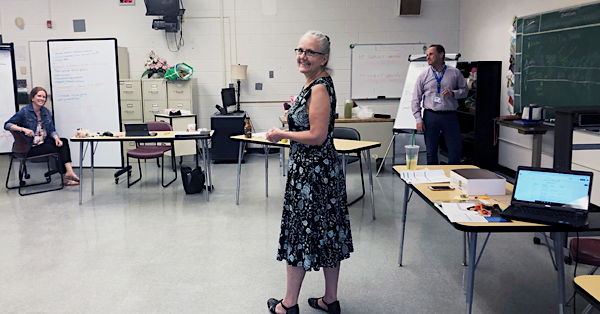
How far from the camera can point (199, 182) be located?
532cm

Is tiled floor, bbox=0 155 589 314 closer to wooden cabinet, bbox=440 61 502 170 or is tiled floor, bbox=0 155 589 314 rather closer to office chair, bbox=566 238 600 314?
office chair, bbox=566 238 600 314

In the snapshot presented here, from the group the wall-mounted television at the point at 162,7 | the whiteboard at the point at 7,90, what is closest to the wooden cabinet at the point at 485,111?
the wall-mounted television at the point at 162,7

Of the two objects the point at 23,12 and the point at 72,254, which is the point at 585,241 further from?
the point at 23,12

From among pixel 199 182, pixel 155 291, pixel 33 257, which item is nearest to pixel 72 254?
pixel 33 257

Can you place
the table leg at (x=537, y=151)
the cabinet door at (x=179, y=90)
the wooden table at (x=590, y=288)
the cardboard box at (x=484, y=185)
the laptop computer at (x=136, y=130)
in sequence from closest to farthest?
the wooden table at (x=590, y=288)
the cardboard box at (x=484, y=185)
the table leg at (x=537, y=151)
the laptop computer at (x=136, y=130)
the cabinet door at (x=179, y=90)

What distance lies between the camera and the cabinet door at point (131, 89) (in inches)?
282

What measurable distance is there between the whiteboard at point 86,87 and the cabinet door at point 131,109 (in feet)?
4.21

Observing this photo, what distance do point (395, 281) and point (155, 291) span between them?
58.8 inches

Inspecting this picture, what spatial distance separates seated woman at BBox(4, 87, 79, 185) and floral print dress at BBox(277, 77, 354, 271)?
4.24 metres

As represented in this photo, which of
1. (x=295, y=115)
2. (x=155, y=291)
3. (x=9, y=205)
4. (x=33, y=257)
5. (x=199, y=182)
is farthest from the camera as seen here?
(x=199, y=182)

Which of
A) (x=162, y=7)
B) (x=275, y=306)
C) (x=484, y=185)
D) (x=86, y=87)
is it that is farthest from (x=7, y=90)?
(x=484, y=185)

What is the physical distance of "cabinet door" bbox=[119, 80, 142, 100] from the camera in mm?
7152

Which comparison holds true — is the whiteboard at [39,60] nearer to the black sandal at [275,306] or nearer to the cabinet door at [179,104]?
the cabinet door at [179,104]

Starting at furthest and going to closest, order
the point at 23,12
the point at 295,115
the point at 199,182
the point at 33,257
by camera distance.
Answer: the point at 23,12 < the point at 199,182 < the point at 33,257 < the point at 295,115
